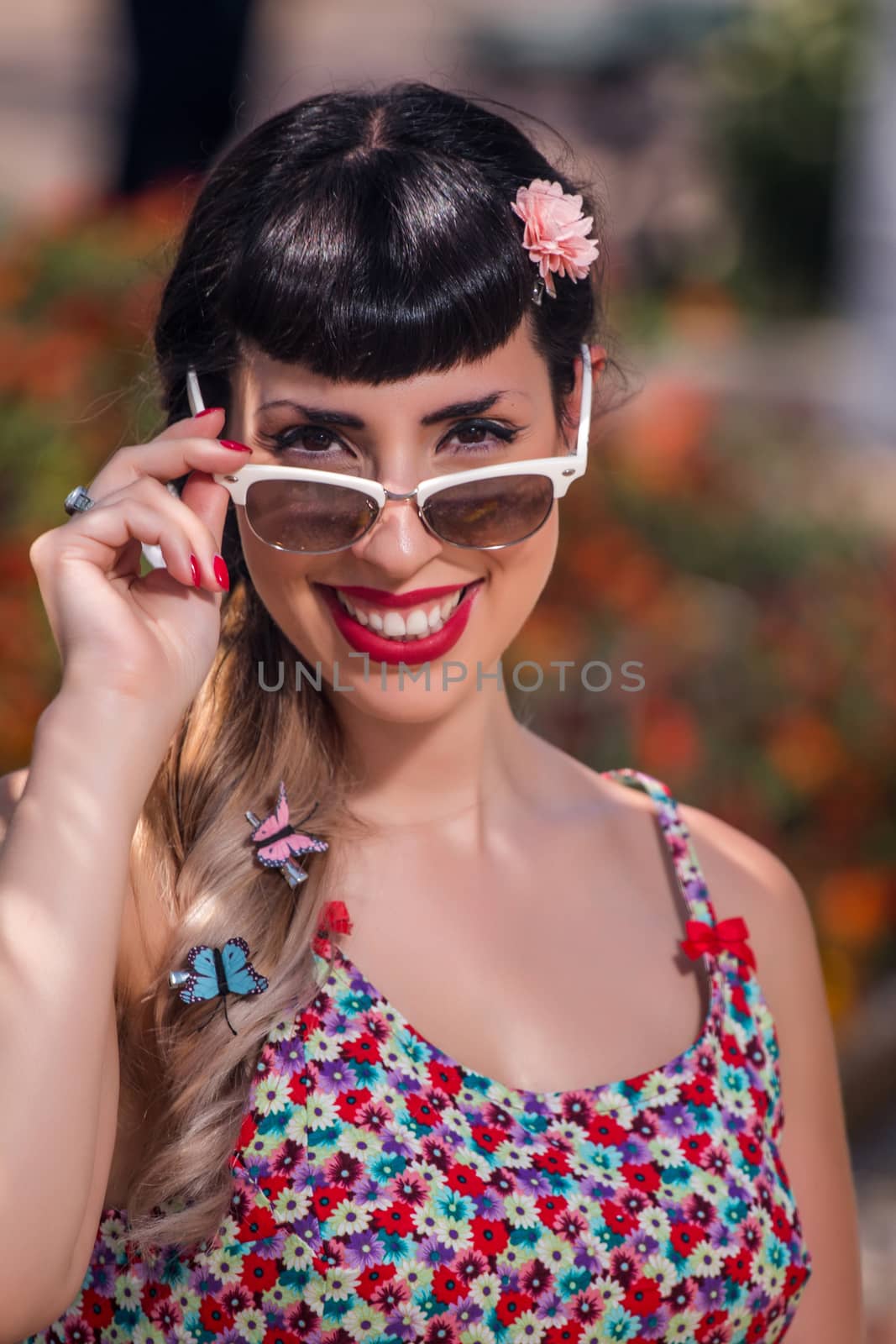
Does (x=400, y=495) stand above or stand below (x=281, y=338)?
below

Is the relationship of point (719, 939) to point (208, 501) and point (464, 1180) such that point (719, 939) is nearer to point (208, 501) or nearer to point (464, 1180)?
point (464, 1180)

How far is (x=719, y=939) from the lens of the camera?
234 centimetres

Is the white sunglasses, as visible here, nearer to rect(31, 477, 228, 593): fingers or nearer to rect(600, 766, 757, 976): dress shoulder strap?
rect(31, 477, 228, 593): fingers

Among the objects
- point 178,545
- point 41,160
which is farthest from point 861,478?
point 41,160

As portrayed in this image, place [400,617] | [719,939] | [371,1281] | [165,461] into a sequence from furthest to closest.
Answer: [719,939] < [400,617] < [165,461] < [371,1281]

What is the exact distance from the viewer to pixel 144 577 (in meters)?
2.00

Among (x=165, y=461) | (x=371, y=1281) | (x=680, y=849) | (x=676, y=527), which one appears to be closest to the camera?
(x=371, y=1281)

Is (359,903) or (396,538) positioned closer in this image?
(396,538)

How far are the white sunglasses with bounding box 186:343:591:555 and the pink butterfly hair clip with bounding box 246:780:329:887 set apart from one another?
40 cm

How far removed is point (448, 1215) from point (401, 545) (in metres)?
0.85

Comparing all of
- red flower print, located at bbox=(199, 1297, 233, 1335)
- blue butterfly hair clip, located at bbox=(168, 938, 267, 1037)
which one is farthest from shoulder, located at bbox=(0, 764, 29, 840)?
red flower print, located at bbox=(199, 1297, 233, 1335)

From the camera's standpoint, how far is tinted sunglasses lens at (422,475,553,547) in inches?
79.5

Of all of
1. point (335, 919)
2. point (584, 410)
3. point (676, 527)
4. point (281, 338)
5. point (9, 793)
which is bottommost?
point (676, 527)

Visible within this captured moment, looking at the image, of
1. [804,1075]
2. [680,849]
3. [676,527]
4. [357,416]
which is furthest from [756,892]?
[676,527]
